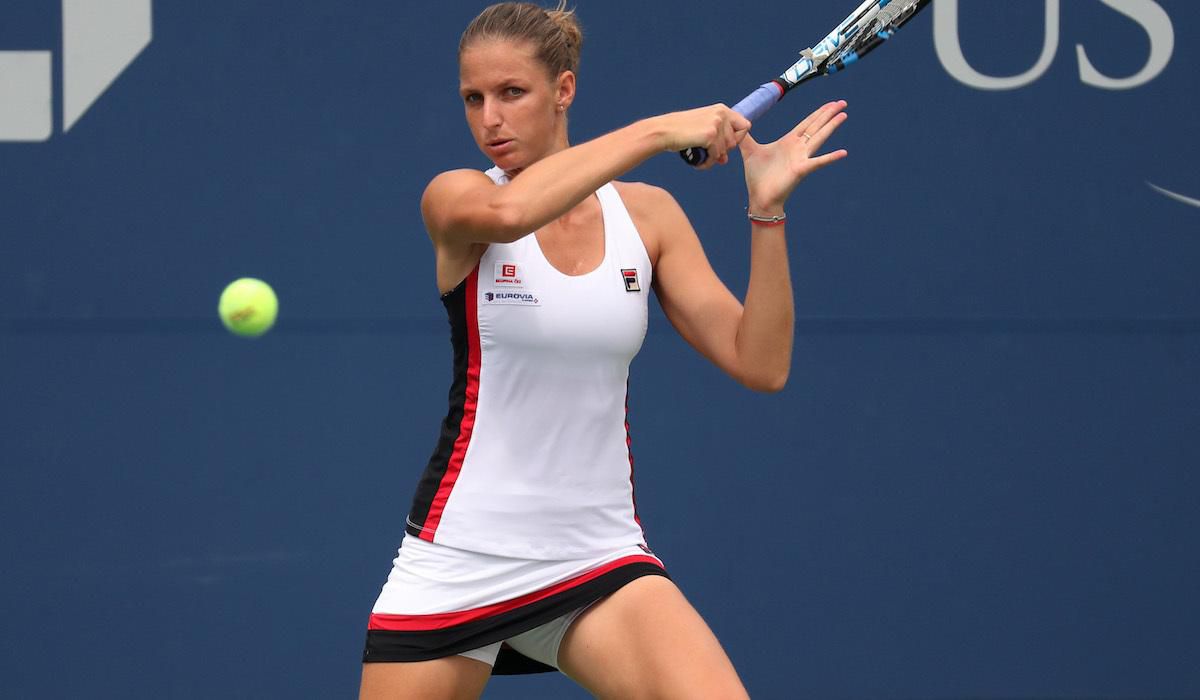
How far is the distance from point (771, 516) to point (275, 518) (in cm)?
128

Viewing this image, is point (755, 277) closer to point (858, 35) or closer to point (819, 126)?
point (819, 126)

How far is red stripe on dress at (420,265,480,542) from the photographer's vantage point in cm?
272

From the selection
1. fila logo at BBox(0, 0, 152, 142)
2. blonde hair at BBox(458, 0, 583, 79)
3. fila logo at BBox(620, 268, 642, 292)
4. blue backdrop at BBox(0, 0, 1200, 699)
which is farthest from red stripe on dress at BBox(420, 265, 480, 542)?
fila logo at BBox(0, 0, 152, 142)

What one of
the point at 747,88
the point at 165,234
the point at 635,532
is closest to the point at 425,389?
the point at 165,234

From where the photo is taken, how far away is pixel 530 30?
9.05 ft

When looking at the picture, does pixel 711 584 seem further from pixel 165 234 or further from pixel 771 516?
pixel 165 234

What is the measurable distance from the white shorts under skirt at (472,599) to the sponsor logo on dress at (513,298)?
415 millimetres

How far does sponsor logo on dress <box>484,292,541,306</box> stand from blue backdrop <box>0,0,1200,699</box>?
61.6 inches

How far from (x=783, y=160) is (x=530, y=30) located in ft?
1.56

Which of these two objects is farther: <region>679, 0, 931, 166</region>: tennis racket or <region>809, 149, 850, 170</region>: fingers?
<region>679, 0, 931, 166</region>: tennis racket

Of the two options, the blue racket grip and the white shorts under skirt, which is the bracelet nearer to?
the blue racket grip

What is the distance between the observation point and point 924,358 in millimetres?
4293

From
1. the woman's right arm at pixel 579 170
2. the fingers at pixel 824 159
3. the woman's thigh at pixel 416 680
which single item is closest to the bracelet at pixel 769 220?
the fingers at pixel 824 159

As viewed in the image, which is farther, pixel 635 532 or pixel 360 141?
pixel 360 141
